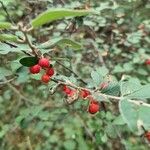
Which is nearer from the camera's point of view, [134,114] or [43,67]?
[134,114]

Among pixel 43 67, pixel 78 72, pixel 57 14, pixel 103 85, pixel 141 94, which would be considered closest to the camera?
pixel 57 14

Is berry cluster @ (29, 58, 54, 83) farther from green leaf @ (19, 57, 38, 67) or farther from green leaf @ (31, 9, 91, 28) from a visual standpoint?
green leaf @ (31, 9, 91, 28)

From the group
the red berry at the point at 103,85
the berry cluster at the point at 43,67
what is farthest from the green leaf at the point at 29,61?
the red berry at the point at 103,85

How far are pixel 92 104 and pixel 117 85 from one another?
0.40 feet

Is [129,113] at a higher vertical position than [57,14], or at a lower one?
lower

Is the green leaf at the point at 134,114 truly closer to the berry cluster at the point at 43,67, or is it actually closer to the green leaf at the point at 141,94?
the green leaf at the point at 141,94

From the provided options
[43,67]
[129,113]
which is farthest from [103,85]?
[129,113]

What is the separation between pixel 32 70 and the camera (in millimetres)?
1245

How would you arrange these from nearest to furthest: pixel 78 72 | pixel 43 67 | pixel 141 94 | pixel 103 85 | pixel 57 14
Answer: pixel 57 14, pixel 141 94, pixel 43 67, pixel 103 85, pixel 78 72

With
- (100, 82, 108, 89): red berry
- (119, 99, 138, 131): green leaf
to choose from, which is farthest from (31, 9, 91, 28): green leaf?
(100, 82, 108, 89): red berry

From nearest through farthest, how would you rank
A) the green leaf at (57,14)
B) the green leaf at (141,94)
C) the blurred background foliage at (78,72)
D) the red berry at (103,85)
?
the green leaf at (57,14)
the green leaf at (141,94)
the red berry at (103,85)
the blurred background foliage at (78,72)

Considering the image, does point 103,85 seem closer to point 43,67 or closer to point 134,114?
point 43,67

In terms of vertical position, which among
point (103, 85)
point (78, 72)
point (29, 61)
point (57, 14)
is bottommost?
point (78, 72)

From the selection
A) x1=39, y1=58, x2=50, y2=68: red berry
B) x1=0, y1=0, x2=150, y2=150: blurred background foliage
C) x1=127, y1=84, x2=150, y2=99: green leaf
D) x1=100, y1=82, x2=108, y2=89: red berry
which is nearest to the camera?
x1=127, y1=84, x2=150, y2=99: green leaf
